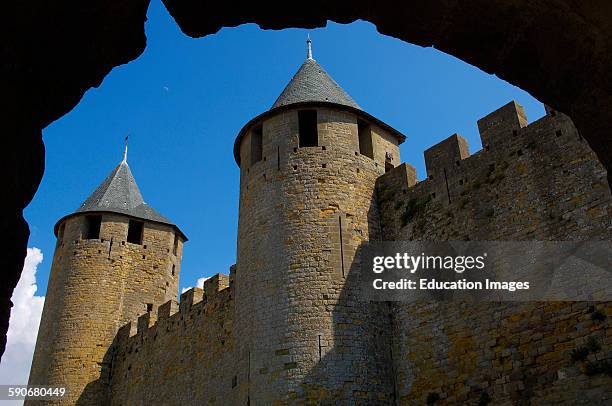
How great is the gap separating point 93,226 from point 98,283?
115 inches

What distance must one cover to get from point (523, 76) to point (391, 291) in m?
7.77

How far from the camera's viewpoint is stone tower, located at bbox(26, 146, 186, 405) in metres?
16.6

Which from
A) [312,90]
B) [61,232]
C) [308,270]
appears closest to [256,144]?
Result: [312,90]

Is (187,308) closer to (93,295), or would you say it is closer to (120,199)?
(93,295)

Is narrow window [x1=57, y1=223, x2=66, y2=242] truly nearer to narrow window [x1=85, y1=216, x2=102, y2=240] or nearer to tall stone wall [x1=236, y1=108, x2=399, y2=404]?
narrow window [x1=85, y1=216, x2=102, y2=240]

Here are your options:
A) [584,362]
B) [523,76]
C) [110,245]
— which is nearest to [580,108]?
[523,76]

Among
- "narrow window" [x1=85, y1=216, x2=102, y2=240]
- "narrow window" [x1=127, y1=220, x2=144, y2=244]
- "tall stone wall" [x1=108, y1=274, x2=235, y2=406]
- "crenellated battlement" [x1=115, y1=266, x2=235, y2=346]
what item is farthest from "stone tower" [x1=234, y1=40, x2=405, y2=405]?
"narrow window" [x1=85, y1=216, x2=102, y2=240]

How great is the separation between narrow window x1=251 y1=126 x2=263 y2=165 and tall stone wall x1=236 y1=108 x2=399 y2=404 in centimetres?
17

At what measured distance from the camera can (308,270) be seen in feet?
32.6

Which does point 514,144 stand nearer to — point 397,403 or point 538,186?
point 538,186

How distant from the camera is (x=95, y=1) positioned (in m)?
2.24

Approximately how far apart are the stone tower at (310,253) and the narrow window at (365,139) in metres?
0.03

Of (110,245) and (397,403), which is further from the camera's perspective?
(110,245)

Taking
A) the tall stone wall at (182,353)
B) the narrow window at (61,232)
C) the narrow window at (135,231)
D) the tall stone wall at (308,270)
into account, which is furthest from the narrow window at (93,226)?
the tall stone wall at (308,270)
